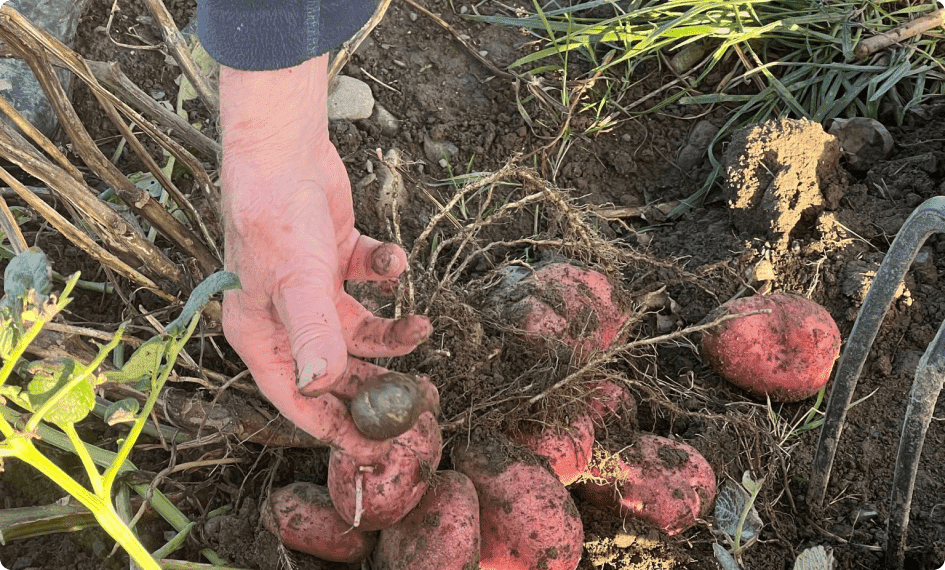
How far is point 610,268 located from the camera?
5.65 feet

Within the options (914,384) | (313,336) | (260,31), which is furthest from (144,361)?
(914,384)

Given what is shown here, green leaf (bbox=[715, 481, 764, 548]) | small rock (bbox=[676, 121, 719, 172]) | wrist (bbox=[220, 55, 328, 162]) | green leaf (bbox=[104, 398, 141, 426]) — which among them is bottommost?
green leaf (bbox=[715, 481, 764, 548])

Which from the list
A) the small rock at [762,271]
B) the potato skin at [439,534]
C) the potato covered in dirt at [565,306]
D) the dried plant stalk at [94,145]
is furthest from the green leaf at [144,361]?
the small rock at [762,271]

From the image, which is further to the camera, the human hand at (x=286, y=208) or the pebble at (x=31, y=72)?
the pebble at (x=31, y=72)

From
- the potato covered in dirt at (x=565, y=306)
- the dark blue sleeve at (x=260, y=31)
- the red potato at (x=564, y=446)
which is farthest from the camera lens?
the potato covered in dirt at (x=565, y=306)

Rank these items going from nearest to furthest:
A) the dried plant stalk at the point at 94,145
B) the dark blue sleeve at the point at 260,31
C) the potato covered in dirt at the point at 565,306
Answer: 1. the dark blue sleeve at the point at 260,31
2. the dried plant stalk at the point at 94,145
3. the potato covered in dirt at the point at 565,306

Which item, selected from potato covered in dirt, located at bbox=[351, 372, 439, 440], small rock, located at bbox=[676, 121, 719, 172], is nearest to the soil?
small rock, located at bbox=[676, 121, 719, 172]

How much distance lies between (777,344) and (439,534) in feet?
3.00

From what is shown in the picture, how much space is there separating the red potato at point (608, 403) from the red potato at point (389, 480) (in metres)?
0.40

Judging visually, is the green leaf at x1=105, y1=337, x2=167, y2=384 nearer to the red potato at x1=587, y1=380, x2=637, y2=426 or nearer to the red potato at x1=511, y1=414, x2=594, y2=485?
the red potato at x1=511, y1=414, x2=594, y2=485

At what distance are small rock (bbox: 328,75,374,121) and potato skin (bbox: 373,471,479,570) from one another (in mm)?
1080

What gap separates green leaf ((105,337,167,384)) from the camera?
882mm

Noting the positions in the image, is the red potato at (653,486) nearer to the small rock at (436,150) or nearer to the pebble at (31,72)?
the small rock at (436,150)

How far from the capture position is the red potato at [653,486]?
151 cm
